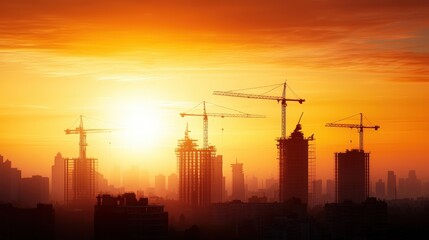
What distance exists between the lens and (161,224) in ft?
235

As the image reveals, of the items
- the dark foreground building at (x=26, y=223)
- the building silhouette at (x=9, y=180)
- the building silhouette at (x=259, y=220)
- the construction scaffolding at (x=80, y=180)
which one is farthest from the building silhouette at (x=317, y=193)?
the dark foreground building at (x=26, y=223)

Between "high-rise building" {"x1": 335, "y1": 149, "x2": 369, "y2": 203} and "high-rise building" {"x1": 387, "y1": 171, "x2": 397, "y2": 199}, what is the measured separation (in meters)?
22.6

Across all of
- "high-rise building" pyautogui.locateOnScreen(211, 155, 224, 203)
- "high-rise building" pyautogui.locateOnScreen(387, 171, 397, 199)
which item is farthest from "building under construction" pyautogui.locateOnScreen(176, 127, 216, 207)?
"high-rise building" pyautogui.locateOnScreen(387, 171, 397, 199)

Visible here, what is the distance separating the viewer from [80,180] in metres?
136

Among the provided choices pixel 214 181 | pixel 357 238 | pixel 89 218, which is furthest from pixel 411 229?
pixel 214 181

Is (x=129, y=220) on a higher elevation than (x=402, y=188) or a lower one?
lower

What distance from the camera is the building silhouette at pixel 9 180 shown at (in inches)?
4247

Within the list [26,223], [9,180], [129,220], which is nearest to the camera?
[129,220]

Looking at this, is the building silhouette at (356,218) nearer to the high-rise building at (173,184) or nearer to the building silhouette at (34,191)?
the building silhouette at (34,191)

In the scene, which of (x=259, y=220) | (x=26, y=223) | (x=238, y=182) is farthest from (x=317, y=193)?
(x=26, y=223)

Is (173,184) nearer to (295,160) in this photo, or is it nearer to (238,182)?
(238,182)

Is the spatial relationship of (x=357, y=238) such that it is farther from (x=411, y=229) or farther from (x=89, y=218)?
(x=89, y=218)

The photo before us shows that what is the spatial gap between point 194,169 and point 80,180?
1363 cm

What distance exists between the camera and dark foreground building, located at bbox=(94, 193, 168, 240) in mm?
69750
